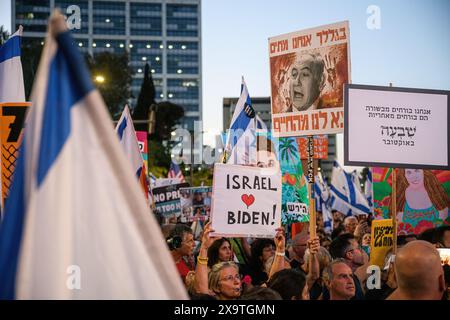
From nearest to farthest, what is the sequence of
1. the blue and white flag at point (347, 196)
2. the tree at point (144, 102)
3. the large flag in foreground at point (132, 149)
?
the large flag in foreground at point (132, 149) < the blue and white flag at point (347, 196) < the tree at point (144, 102)

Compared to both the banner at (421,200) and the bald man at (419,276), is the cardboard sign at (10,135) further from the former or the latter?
the banner at (421,200)

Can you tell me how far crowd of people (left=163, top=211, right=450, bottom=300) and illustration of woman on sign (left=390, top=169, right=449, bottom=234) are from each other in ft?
9.09

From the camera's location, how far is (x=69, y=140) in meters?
2.24

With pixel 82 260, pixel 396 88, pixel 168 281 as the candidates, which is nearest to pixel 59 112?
pixel 82 260

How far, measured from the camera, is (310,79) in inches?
288

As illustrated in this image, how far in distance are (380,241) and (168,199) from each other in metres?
8.10

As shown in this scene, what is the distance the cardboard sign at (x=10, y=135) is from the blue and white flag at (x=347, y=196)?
12.1m

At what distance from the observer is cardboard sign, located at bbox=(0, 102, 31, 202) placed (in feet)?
18.8

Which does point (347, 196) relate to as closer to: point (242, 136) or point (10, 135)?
point (242, 136)

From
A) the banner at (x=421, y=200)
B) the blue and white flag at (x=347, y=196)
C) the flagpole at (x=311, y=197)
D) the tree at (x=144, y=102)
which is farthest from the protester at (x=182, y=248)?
the tree at (x=144, y=102)

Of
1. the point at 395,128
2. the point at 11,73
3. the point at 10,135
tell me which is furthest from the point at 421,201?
the point at 10,135

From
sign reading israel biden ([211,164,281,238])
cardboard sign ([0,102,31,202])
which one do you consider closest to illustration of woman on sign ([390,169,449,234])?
sign reading israel biden ([211,164,281,238])

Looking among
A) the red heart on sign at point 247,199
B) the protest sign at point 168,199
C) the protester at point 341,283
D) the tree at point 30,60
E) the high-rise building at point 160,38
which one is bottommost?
the protester at point 341,283

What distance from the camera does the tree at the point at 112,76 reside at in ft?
158
